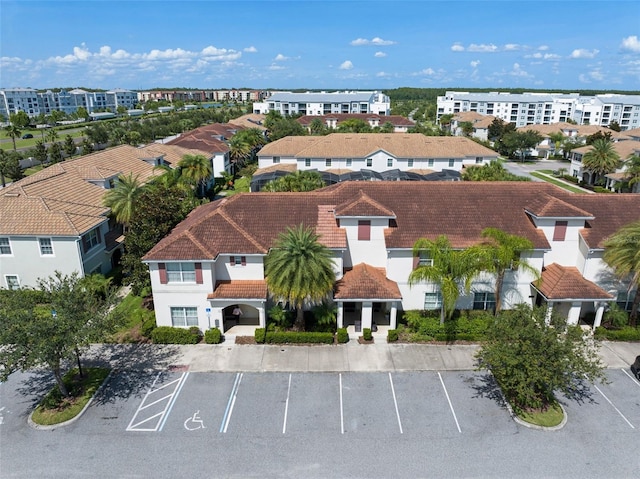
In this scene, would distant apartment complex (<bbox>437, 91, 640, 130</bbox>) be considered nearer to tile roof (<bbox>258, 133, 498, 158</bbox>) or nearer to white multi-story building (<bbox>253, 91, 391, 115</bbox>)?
white multi-story building (<bbox>253, 91, 391, 115</bbox>)

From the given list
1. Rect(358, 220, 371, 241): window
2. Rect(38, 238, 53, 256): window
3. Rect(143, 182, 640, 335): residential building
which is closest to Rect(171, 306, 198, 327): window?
Rect(143, 182, 640, 335): residential building

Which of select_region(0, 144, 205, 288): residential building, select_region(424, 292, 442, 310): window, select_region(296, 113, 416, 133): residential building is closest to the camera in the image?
select_region(424, 292, 442, 310): window

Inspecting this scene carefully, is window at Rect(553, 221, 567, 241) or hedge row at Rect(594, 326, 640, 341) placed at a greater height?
window at Rect(553, 221, 567, 241)

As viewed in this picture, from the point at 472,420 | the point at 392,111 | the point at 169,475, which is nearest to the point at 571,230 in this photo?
the point at 472,420

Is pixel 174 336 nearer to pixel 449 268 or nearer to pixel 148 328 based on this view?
pixel 148 328

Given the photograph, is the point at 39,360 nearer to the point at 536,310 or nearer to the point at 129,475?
the point at 129,475

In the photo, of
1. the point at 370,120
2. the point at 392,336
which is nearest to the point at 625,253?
the point at 392,336
